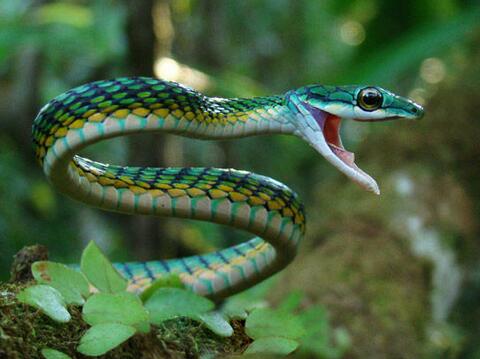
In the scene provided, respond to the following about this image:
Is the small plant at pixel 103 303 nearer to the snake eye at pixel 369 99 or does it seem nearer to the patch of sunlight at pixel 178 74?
the snake eye at pixel 369 99

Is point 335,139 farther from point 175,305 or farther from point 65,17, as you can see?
point 65,17

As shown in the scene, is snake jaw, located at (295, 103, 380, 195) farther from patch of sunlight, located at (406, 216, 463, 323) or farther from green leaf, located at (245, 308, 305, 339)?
patch of sunlight, located at (406, 216, 463, 323)

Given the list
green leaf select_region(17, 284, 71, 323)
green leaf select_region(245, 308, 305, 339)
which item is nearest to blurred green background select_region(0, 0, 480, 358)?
green leaf select_region(245, 308, 305, 339)

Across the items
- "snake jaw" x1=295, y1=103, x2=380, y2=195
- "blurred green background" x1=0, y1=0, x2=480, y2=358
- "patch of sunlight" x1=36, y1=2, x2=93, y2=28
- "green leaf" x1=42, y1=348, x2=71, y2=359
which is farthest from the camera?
"patch of sunlight" x1=36, y1=2, x2=93, y2=28

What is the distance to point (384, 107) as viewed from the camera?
184 centimetres

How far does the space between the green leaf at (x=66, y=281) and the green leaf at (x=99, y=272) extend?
0.06ft

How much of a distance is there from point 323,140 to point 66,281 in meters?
0.79

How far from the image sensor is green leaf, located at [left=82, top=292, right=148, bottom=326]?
43.4 inches

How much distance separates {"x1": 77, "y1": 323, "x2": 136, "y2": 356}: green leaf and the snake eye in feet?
3.13

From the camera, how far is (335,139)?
6.23ft

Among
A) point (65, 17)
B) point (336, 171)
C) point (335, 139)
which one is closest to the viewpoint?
point (335, 139)

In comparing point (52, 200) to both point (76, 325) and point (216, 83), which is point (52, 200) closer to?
point (216, 83)

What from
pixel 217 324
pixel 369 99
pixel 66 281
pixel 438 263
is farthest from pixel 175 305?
pixel 438 263

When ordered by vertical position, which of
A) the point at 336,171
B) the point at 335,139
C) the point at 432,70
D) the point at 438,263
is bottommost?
the point at 336,171
